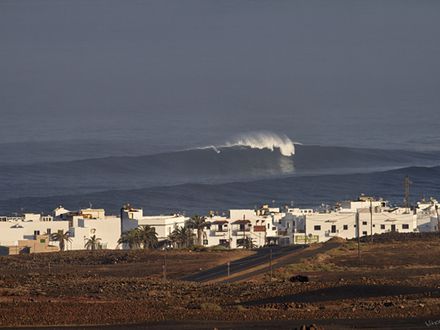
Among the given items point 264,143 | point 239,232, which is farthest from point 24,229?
point 264,143

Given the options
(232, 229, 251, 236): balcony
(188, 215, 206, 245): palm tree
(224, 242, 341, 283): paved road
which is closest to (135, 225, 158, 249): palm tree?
(188, 215, 206, 245): palm tree

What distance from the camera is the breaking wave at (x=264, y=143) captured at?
449ft

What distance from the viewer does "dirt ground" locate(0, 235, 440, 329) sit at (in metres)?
24.9

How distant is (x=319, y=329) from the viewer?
22.1 metres

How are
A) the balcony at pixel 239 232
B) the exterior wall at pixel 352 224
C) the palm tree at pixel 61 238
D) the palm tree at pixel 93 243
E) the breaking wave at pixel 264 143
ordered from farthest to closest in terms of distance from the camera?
the breaking wave at pixel 264 143, the exterior wall at pixel 352 224, the balcony at pixel 239 232, the palm tree at pixel 93 243, the palm tree at pixel 61 238

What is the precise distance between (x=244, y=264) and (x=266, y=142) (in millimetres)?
97993

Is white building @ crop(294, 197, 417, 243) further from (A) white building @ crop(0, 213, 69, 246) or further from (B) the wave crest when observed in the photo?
(B) the wave crest

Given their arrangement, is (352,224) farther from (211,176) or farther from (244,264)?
(211,176)

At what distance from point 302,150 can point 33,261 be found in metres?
94.0

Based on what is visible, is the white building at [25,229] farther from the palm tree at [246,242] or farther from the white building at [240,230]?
the palm tree at [246,242]

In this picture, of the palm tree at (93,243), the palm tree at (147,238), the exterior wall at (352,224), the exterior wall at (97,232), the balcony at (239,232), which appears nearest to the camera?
the palm tree at (147,238)

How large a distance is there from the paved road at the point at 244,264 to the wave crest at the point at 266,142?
85821 mm

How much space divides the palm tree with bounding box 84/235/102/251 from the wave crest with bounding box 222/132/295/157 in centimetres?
7952

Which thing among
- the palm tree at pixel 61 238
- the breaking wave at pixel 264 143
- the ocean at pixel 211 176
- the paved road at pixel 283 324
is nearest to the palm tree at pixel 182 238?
the palm tree at pixel 61 238
